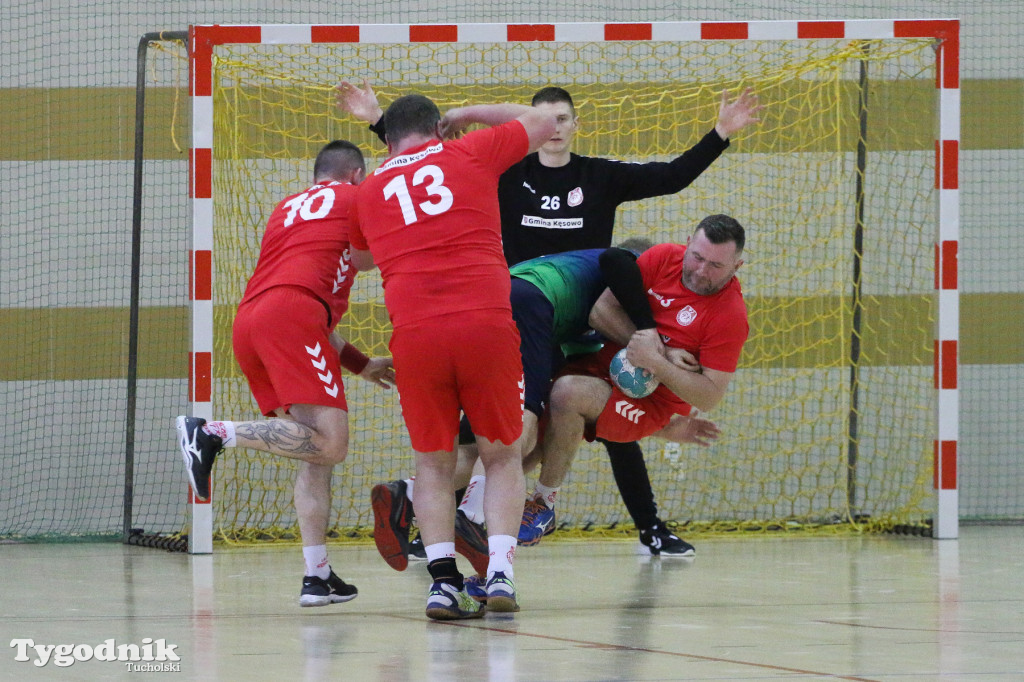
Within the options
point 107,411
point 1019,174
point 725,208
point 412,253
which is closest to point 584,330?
point 412,253

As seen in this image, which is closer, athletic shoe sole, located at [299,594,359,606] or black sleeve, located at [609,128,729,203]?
athletic shoe sole, located at [299,594,359,606]

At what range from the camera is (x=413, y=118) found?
14.8 ft

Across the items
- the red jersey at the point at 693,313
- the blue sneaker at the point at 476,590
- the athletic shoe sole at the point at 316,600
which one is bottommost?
the athletic shoe sole at the point at 316,600

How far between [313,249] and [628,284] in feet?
4.37

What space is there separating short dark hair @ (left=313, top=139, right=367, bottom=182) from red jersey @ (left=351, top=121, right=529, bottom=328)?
0.72 m

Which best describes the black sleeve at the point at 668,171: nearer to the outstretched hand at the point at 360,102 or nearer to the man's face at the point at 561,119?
the man's face at the point at 561,119

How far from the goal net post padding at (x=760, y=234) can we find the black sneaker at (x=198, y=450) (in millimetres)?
3554

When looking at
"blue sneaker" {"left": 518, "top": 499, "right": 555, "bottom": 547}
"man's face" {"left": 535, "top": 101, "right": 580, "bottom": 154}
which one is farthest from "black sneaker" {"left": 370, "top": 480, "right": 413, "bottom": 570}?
"man's face" {"left": 535, "top": 101, "right": 580, "bottom": 154}

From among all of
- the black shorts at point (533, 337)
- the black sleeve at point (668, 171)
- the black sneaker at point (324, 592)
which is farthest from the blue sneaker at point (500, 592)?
the black sleeve at point (668, 171)

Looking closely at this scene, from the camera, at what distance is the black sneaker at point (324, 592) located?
4707 mm

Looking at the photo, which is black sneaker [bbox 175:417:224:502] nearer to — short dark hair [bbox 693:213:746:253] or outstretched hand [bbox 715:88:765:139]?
short dark hair [bbox 693:213:746:253]

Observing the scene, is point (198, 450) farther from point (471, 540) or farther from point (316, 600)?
point (471, 540)

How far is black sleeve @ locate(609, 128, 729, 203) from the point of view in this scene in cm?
567

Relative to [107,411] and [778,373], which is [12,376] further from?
[778,373]
